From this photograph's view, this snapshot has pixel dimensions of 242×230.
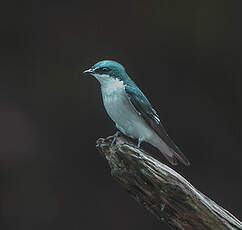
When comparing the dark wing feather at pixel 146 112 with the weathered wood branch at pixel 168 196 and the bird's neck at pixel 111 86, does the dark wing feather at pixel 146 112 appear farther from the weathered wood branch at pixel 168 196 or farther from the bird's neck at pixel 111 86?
the weathered wood branch at pixel 168 196

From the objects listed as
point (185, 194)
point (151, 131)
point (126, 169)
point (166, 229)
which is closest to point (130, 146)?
point (126, 169)

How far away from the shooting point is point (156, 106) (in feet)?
11.6

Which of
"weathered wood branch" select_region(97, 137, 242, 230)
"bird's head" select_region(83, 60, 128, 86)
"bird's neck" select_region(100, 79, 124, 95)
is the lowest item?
"weathered wood branch" select_region(97, 137, 242, 230)

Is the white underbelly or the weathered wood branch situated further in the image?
the white underbelly

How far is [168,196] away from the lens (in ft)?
5.98

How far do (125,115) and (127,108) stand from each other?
28mm

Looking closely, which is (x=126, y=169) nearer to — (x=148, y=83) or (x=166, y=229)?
(x=148, y=83)

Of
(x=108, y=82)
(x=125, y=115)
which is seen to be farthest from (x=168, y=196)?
(x=108, y=82)

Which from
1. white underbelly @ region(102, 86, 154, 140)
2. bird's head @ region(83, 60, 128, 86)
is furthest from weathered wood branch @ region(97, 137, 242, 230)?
bird's head @ region(83, 60, 128, 86)

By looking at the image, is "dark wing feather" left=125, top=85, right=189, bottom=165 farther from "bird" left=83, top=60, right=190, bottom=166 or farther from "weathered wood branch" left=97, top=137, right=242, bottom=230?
"weathered wood branch" left=97, top=137, right=242, bottom=230

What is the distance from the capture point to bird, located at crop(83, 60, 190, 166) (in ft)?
7.39

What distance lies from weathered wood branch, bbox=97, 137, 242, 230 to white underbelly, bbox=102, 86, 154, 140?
1.21 ft

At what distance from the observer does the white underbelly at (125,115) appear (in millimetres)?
2244

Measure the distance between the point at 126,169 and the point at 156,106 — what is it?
1681 millimetres
